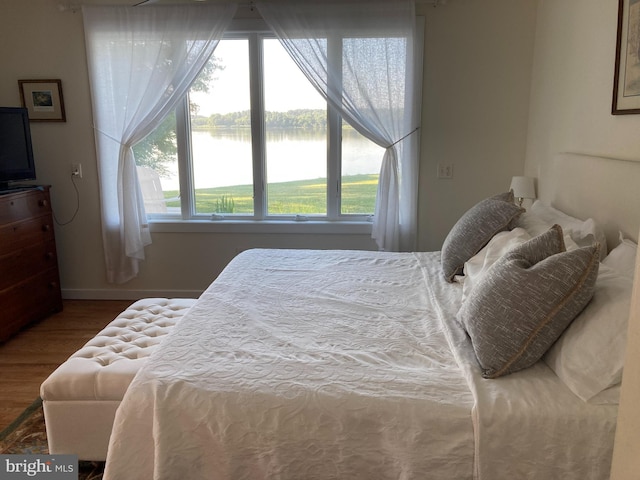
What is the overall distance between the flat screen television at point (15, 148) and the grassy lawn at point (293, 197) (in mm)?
990

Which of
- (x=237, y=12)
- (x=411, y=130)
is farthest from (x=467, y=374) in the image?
(x=237, y=12)

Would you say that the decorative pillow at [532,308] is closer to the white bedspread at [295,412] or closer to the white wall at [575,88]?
the white bedspread at [295,412]

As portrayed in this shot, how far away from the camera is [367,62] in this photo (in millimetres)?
3521

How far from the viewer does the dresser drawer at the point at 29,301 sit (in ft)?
10.6

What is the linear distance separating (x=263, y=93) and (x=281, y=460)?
2952 millimetres

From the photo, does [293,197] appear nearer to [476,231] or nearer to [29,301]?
[476,231]

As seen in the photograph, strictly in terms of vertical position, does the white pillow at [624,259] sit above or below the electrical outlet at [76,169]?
below

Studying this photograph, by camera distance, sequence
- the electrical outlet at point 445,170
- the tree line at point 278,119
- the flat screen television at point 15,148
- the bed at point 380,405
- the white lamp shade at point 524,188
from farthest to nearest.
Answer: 1. the tree line at point 278,119
2. the electrical outlet at point 445,170
3. the flat screen television at point 15,148
4. the white lamp shade at point 524,188
5. the bed at point 380,405

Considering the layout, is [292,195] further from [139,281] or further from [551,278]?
[551,278]

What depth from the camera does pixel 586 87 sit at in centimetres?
262

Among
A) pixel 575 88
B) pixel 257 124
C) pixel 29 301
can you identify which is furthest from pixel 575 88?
pixel 29 301

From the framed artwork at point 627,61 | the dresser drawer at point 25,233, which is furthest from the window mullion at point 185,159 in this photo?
the framed artwork at point 627,61

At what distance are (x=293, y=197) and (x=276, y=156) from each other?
0.35m

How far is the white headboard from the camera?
79.1 inches
